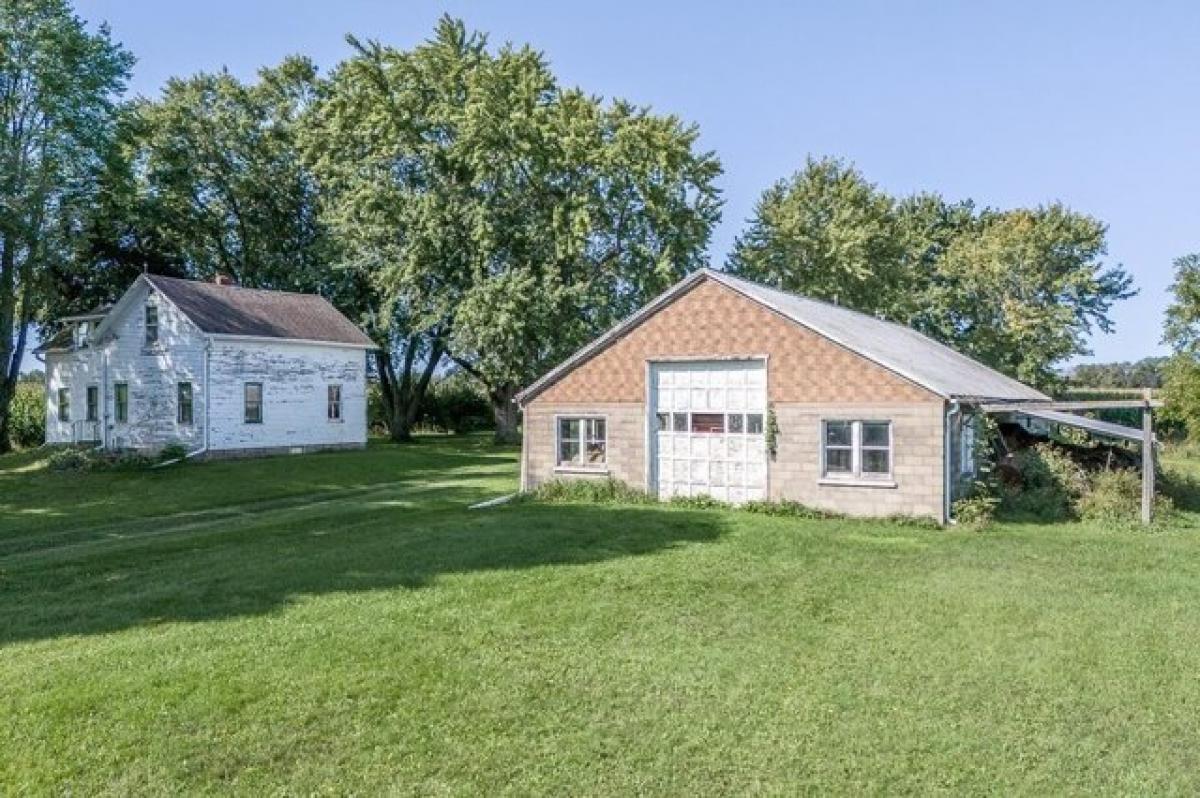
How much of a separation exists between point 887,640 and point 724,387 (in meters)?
10.6

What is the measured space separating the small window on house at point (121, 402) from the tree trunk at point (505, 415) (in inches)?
590

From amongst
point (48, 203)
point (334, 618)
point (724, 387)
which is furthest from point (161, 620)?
point (48, 203)

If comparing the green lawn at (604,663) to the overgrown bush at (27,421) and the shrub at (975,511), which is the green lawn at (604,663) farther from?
the overgrown bush at (27,421)

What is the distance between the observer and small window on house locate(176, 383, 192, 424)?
1219 inches

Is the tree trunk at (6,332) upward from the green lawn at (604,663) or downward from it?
upward

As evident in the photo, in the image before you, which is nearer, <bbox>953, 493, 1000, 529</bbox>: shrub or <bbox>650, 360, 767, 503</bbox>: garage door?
<bbox>953, 493, 1000, 529</bbox>: shrub

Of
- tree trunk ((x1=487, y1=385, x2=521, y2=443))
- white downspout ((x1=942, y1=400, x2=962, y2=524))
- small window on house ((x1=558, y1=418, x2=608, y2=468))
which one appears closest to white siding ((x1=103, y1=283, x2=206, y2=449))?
tree trunk ((x1=487, y1=385, x2=521, y2=443))

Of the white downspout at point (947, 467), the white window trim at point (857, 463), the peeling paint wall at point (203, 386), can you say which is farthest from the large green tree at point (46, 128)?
the white downspout at point (947, 467)

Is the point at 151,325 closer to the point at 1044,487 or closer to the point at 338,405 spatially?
the point at 338,405

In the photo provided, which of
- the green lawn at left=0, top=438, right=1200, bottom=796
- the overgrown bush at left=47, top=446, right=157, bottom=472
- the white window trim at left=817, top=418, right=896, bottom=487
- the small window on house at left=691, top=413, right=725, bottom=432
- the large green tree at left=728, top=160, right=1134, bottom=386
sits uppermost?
the large green tree at left=728, top=160, right=1134, bottom=386

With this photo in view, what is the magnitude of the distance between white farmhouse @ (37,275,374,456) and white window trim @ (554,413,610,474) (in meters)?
15.6

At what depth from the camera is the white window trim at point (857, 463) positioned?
1695cm

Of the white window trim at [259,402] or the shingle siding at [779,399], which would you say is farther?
the white window trim at [259,402]

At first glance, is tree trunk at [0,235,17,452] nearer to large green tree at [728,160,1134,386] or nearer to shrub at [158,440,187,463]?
shrub at [158,440,187,463]
